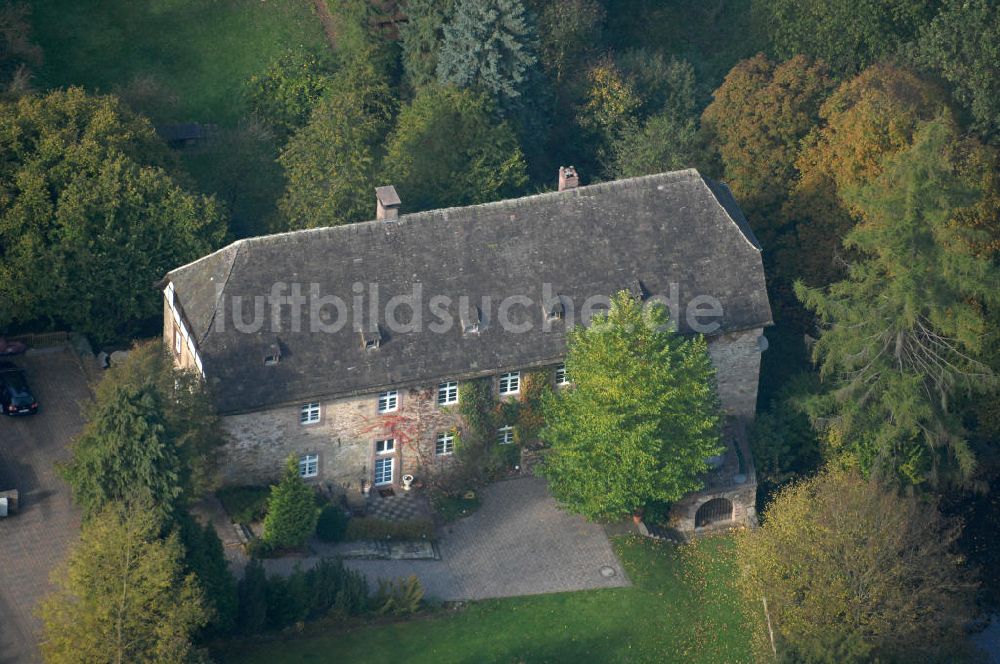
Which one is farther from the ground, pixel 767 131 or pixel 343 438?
pixel 767 131

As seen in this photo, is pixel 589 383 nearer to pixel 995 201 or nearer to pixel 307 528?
pixel 307 528

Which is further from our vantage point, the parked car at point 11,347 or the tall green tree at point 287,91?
the tall green tree at point 287,91

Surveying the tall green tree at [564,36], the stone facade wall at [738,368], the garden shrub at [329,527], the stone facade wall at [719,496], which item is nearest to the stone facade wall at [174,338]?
the garden shrub at [329,527]

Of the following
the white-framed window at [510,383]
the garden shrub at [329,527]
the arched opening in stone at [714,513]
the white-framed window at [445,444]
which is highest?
the white-framed window at [510,383]

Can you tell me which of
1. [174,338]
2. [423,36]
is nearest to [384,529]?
[174,338]

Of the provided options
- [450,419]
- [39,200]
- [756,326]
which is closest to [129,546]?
[450,419]

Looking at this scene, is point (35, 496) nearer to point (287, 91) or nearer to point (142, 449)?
point (142, 449)

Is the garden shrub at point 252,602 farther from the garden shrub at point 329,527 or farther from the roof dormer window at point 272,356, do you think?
the roof dormer window at point 272,356
